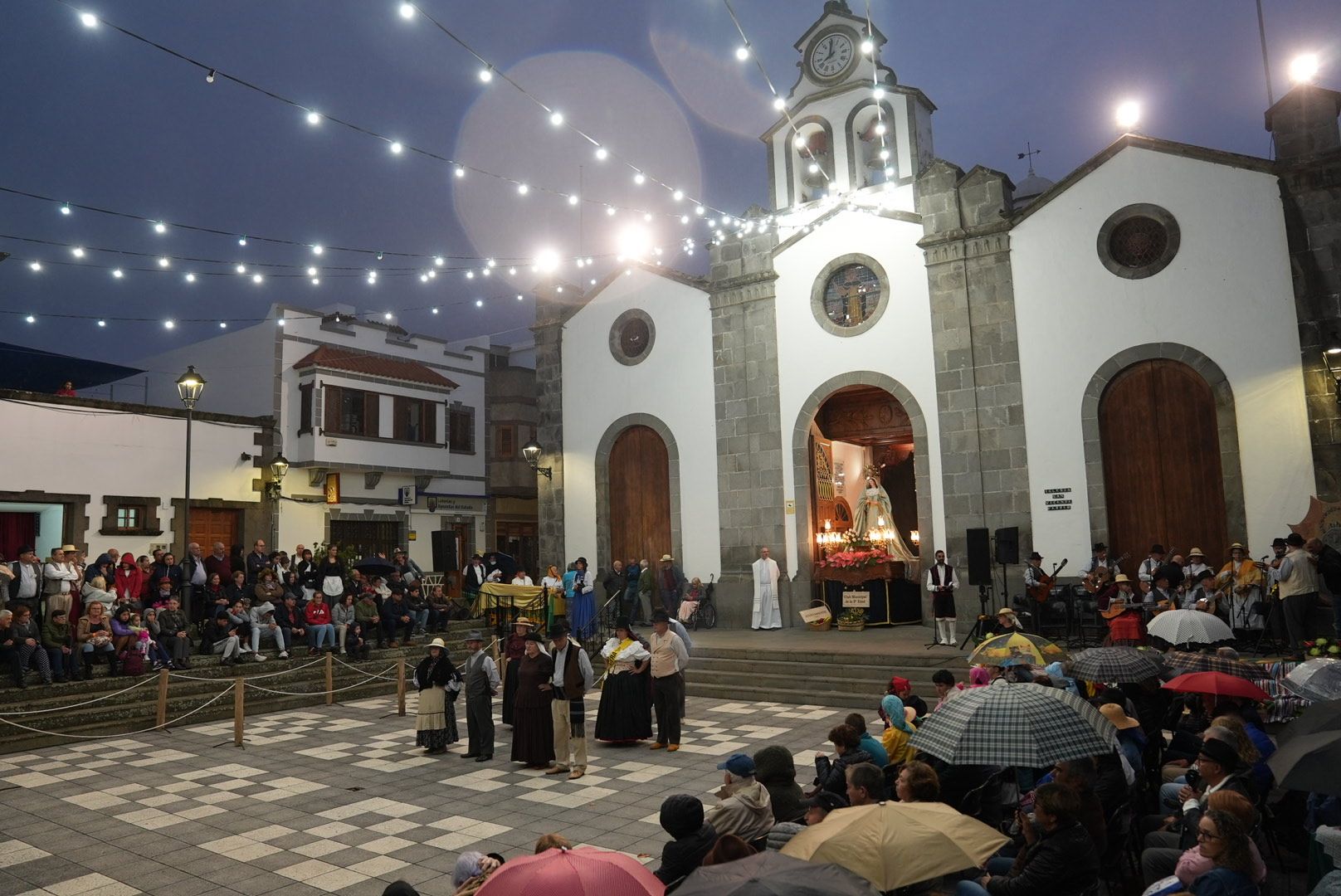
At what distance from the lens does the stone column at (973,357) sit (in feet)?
53.7

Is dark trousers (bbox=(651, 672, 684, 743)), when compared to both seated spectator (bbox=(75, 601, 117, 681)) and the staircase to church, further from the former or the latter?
seated spectator (bbox=(75, 601, 117, 681))

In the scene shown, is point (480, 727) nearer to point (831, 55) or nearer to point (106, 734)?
point (106, 734)

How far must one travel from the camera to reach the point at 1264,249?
14562 millimetres

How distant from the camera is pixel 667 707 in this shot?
10.3 metres

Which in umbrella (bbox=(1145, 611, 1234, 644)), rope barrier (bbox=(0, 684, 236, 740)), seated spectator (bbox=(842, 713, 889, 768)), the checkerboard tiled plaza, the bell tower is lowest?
the checkerboard tiled plaza

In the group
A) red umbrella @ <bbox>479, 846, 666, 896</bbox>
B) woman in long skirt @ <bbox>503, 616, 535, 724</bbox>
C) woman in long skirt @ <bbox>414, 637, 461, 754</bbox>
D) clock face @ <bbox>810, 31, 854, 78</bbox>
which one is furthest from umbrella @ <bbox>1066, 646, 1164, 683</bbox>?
clock face @ <bbox>810, 31, 854, 78</bbox>

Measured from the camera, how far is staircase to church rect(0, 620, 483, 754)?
1141 cm

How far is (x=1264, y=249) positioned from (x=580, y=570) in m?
13.4

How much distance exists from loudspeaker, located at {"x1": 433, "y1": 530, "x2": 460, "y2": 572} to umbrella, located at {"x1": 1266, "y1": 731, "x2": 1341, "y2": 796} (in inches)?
864

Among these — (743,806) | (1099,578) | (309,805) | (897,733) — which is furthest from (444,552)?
(743,806)

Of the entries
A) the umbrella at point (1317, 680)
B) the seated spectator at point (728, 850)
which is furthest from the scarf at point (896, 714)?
the seated spectator at point (728, 850)

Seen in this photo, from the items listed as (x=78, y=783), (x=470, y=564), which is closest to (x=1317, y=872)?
(x=78, y=783)

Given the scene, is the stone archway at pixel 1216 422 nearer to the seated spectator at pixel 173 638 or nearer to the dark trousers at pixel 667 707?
the dark trousers at pixel 667 707

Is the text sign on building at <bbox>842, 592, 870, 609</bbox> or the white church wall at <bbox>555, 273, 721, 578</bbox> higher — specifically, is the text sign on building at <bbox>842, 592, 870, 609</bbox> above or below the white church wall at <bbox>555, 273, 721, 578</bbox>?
below
